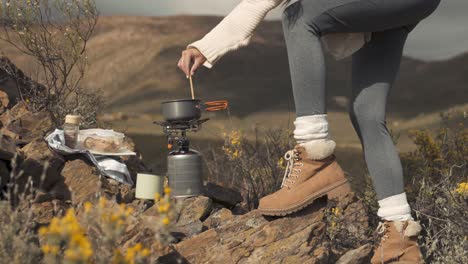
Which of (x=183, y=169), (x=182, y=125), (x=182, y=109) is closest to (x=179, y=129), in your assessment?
(x=182, y=125)

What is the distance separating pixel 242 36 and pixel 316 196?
868mm

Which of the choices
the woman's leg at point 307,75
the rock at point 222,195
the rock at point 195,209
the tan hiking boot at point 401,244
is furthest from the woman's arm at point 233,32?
the rock at point 222,195

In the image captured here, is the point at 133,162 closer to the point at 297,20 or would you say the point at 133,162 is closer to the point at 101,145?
the point at 101,145

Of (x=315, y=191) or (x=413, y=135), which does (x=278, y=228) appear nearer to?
(x=315, y=191)

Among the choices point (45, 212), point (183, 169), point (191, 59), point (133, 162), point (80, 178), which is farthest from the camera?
point (133, 162)

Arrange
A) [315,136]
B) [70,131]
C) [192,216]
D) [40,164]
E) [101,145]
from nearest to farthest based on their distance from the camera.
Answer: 1. [315,136]
2. [40,164]
3. [192,216]
4. [70,131]
5. [101,145]

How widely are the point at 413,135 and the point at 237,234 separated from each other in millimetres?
4126

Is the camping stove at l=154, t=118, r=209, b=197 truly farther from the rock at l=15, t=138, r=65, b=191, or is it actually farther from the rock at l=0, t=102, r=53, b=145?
the rock at l=0, t=102, r=53, b=145

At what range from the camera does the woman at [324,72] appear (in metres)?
3.34

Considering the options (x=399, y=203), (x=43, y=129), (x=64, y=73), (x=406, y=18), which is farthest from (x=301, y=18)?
(x=64, y=73)

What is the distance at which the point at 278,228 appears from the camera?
3.61 m

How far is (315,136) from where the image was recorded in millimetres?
3453

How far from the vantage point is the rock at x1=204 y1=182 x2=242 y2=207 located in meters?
5.31

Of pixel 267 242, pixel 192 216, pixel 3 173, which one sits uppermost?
pixel 3 173
